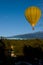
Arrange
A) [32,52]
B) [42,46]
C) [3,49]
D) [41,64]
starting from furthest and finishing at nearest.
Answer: [42,46] → [32,52] → [3,49] → [41,64]

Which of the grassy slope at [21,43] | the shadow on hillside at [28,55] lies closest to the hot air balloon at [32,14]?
the shadow on hillside at [28,55]

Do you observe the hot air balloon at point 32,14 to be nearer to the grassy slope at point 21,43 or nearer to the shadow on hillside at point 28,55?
the shadow on hillside at point 28,55

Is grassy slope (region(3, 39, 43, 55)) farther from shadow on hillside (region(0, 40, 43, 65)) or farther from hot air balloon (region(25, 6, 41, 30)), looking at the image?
hot air balloon (region(25, 6, 41, 30))

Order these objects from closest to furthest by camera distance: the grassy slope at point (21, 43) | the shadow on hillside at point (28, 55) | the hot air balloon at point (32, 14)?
the hot air balloon at point (32, 14) < the shadow on hillside at point (28, 55) < the grassy slope at point (21, 43)

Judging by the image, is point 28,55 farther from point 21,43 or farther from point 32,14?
point 32,14

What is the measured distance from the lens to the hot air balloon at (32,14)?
1841cm

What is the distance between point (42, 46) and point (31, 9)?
1297cm

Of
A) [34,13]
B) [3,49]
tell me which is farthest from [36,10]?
[3,49]

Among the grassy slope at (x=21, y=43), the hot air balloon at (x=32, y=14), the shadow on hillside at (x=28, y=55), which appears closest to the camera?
the hot air balloon at (x=32, y=14)

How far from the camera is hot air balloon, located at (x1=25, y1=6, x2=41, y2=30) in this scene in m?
18.4

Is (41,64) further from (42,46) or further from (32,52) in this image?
(42,46)

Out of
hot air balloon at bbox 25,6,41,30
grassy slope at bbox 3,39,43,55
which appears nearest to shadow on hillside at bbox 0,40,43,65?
grassy slope at bbox 3,39,43,55

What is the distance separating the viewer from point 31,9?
1841 centimetres

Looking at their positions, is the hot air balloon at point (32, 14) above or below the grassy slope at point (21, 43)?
above
